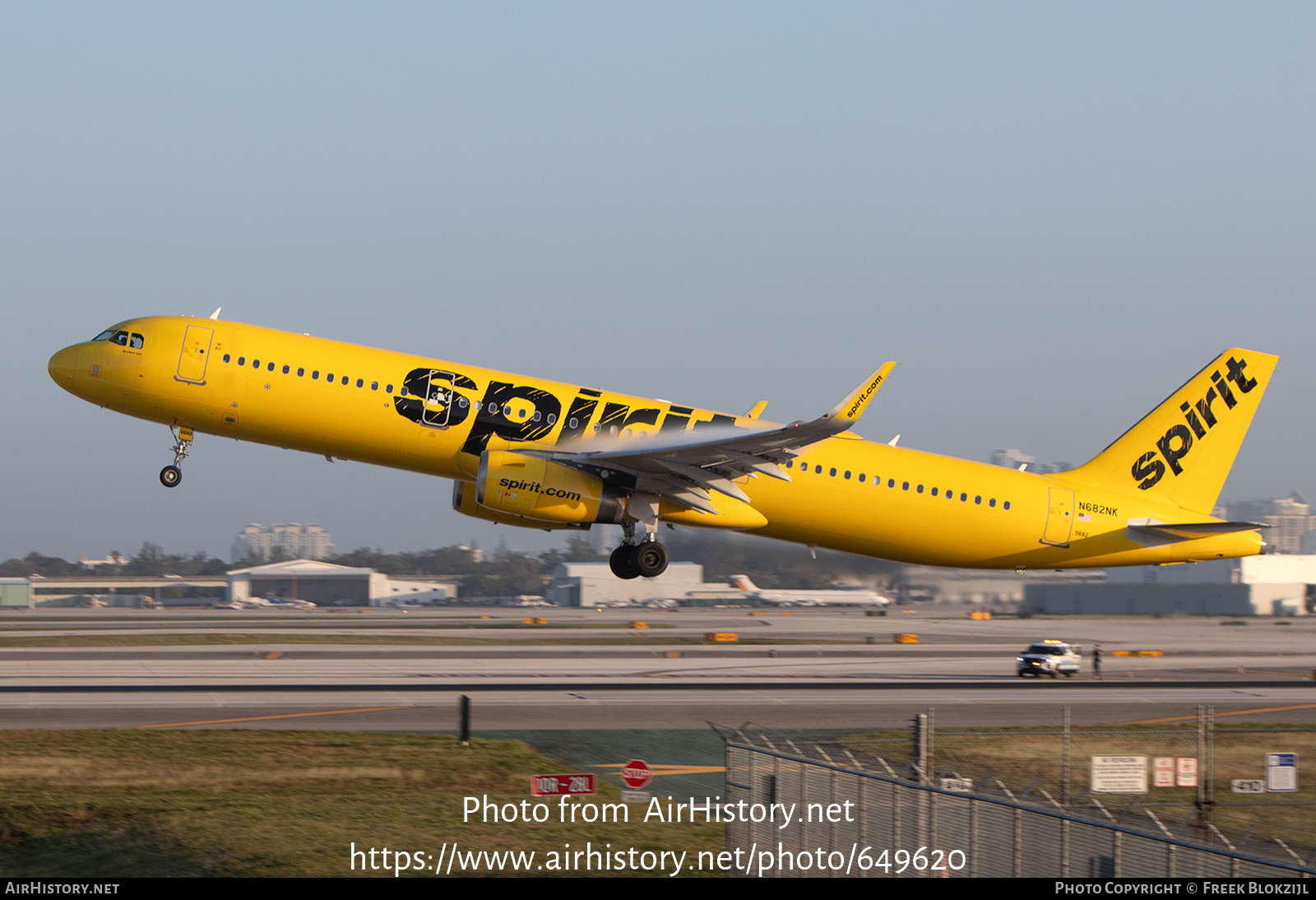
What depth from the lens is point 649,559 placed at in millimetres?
38719

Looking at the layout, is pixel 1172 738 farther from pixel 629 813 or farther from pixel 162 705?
pixel 162 705

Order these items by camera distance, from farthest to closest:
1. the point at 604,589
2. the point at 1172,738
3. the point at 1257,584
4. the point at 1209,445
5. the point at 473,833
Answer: the point at 604,589, the point at 1257,584, the point at 1209,445, the point at 1172,738, the point at 473,833

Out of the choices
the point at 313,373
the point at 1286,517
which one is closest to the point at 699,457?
the point at 313,373

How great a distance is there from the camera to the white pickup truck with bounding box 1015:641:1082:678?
5003 cm

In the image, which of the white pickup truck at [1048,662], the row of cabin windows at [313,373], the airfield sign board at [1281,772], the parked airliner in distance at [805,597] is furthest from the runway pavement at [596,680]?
the parked airliner in distance at [805,597]

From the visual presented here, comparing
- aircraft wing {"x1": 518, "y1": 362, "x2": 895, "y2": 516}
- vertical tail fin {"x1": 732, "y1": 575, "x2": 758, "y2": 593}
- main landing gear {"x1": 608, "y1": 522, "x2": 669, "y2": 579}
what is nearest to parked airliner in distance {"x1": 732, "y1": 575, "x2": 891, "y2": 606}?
vertical tail fin {"x1": 732, "y1": 575, "x2": 758, "y2": 593}

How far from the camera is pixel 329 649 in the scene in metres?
58.8

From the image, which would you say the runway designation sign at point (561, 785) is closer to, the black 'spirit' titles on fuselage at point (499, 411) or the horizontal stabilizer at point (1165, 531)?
the black 'spirit' titles on fuselage at point (499, 411)

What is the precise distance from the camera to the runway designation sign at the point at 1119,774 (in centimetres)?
2006

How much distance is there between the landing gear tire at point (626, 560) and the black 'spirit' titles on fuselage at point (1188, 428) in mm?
17857

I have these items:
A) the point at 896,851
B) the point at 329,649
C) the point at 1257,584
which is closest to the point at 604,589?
the point at 1257,584

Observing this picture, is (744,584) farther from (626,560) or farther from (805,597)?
(626,560)

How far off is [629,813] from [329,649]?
40.2 metres

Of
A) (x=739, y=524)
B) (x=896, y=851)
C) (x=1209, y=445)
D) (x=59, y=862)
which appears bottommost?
(x=59, y=862)
